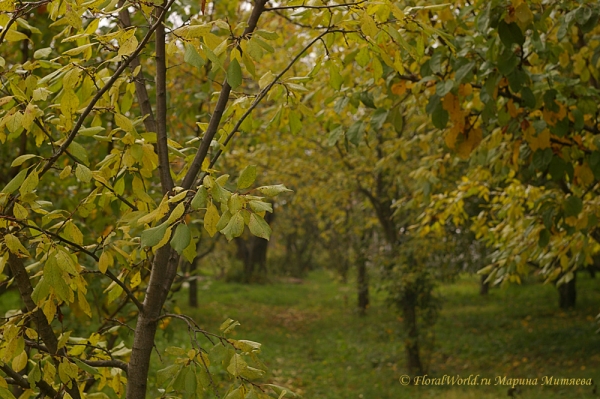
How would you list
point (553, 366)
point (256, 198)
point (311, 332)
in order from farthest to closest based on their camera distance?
point (311, 332) < point (553, 366) < point (256, 198)

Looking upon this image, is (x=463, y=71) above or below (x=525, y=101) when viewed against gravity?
above

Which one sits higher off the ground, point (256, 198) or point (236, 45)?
point (236, 45)

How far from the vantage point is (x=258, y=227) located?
1407 millimetres

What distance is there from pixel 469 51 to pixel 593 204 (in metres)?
1.46

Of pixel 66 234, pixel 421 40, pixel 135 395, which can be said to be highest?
pixel 421 40

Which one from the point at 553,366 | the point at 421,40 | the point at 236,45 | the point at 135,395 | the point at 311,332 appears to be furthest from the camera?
the point at 311,332

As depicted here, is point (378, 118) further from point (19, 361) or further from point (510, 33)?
point (19, 361)

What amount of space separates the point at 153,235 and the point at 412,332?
9.98 m

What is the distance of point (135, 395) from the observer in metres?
1.85

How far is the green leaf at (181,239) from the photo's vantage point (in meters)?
1.41

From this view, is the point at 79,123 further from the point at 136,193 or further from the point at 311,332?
the point at 311,332

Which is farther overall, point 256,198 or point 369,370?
point 369,370

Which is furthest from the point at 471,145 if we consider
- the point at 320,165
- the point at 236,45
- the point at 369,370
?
the point at 320,165

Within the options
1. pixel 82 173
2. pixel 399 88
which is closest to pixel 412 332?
pixel 399 88
